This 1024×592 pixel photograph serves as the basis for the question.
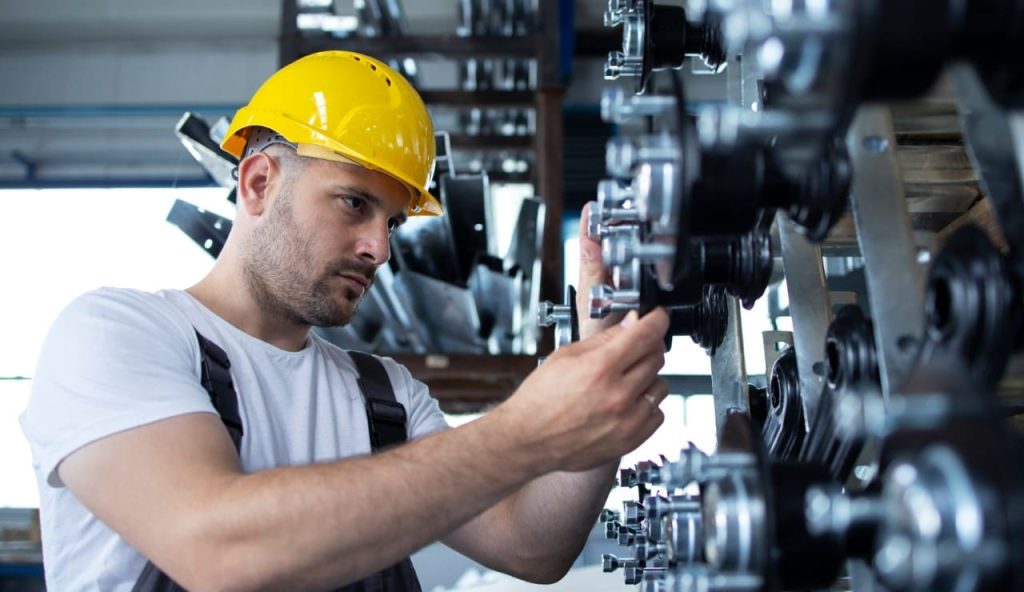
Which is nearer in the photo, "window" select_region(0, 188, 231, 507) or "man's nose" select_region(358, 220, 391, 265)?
"man's nose" select_region(358, 220, 391, 265)

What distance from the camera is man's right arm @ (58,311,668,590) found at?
882 millimetres

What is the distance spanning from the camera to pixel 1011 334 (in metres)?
0.59

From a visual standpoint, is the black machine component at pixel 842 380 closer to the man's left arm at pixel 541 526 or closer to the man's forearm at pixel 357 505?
the man's forearm at pixel 357 505

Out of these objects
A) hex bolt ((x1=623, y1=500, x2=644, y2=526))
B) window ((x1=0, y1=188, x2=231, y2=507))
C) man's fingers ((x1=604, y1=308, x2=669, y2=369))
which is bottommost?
hex bolt ((x1=623, y1=500, x2=644, y2=526))

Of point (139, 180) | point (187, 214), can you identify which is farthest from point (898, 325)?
point (139, 180)

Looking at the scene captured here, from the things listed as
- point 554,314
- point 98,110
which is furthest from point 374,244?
point 98,110

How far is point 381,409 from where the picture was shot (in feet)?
5.10

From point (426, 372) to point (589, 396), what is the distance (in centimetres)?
188

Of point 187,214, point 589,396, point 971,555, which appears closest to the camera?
point 971,555

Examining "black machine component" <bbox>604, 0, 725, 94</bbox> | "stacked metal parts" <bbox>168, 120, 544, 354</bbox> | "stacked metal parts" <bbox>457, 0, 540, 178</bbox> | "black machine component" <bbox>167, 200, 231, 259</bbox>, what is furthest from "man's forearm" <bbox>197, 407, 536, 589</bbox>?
"stacked metal parts" <bbox>457, 0, 540, 178</bbox>

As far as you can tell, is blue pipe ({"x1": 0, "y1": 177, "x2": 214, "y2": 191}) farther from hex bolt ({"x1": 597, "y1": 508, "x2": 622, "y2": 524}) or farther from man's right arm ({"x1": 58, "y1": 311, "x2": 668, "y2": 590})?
man's right arm ({"x1": 58, "y1": 311, "x2": 668, "y2": 590})

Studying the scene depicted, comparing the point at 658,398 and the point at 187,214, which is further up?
the point at 187,214

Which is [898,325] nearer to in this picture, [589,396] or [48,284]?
[589,396]

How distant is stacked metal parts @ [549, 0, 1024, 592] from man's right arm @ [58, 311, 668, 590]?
0.21ft
